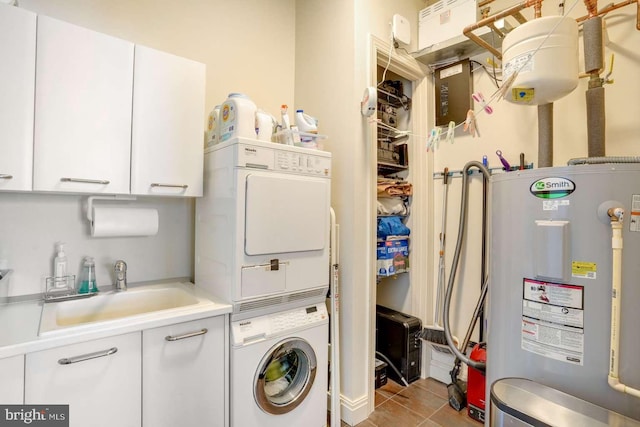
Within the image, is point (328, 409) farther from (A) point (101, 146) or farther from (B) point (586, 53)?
(B) point (586, 53)

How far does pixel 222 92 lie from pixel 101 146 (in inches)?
37.1

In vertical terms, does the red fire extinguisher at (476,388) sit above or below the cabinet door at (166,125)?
below

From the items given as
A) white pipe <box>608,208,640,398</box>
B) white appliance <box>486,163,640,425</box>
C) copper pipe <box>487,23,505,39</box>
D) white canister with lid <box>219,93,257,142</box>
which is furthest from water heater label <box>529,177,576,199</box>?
white canister with lid <box>219,93,257,142</box>

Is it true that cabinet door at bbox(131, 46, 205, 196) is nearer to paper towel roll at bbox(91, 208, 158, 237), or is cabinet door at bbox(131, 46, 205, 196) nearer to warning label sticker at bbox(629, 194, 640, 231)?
paper towel roll at bbox(91, 208, 158, 237)

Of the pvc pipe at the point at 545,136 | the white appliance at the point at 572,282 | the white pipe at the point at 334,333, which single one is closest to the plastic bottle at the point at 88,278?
the white pipe at the point at 334,333

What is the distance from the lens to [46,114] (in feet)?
4.50

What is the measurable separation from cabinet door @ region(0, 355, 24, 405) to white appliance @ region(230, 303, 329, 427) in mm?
766

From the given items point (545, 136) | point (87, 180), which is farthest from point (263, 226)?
point (545, 136)

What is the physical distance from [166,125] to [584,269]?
203 cm

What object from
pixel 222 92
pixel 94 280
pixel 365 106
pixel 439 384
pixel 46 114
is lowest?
pixel 439 384

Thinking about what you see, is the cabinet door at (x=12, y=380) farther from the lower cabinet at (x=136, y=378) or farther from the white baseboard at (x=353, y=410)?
the white baseboard at (x=353, y=410)

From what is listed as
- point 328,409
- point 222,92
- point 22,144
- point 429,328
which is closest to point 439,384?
point 429,328

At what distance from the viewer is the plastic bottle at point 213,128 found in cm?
185

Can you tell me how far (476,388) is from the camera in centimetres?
201
